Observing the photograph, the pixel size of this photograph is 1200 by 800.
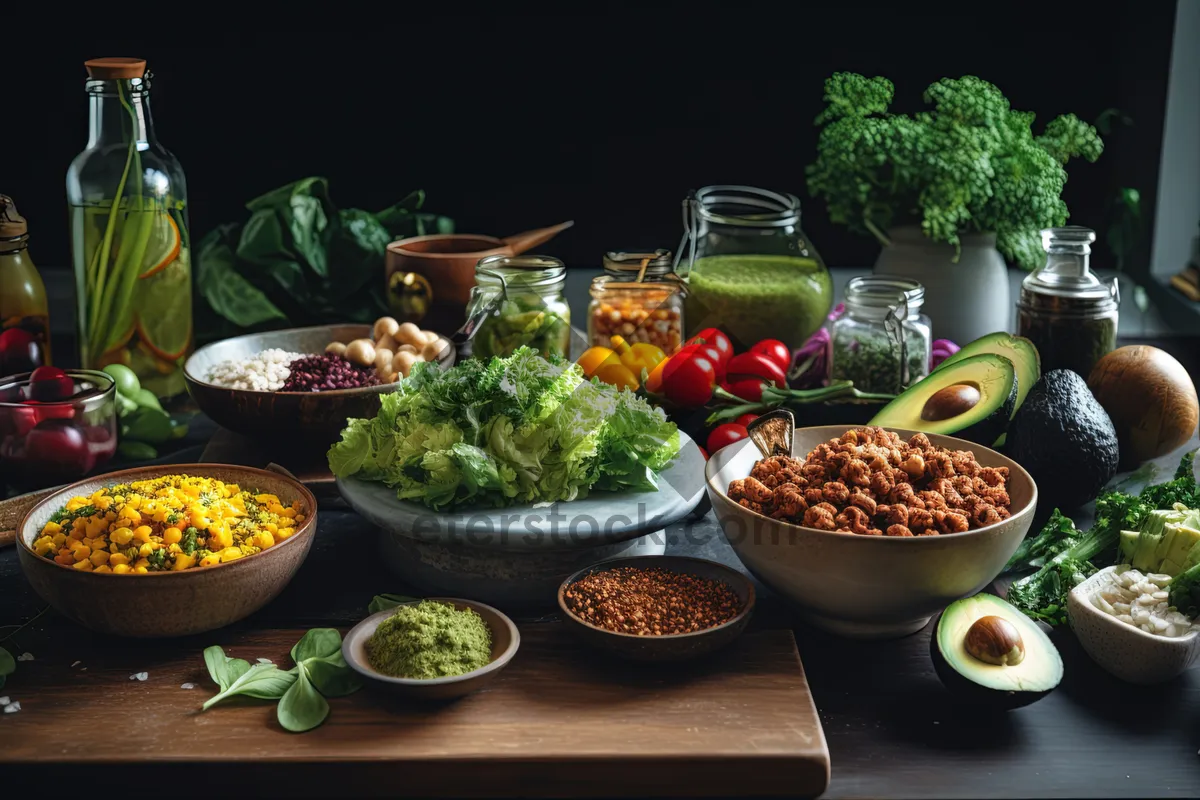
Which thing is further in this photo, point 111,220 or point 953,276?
point 953,276

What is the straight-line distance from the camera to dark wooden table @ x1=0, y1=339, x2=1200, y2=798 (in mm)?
1092

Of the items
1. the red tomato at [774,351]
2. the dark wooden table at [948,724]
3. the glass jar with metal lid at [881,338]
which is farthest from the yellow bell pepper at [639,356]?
the dark wooden table at [948,724]

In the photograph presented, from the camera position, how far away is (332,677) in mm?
1207

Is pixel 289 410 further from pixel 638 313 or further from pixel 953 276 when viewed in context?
pixel 953 276

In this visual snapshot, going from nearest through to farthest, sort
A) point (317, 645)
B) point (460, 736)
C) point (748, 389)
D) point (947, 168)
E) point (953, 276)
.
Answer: point (460, 736)
point (317, 645)
point (748, 389)
point (947, 168)
point (953, 276)

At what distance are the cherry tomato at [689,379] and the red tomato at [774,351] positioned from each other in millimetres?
151

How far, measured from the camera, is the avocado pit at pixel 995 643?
1.18 metres

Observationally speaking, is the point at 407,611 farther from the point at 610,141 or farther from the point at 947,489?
the point at 610,141

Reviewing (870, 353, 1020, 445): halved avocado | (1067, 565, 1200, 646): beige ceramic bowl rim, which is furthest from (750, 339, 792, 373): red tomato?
(1067, 565, 1200, 646): beige ceramic bowl rim

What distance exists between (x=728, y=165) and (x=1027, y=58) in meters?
0.72

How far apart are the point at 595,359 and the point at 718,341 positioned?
0.65 feet

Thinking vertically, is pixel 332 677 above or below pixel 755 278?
below

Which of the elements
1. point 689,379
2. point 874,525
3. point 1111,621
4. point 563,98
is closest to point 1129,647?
point 1111,621

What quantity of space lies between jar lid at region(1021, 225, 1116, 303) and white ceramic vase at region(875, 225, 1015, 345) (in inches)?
10.8
